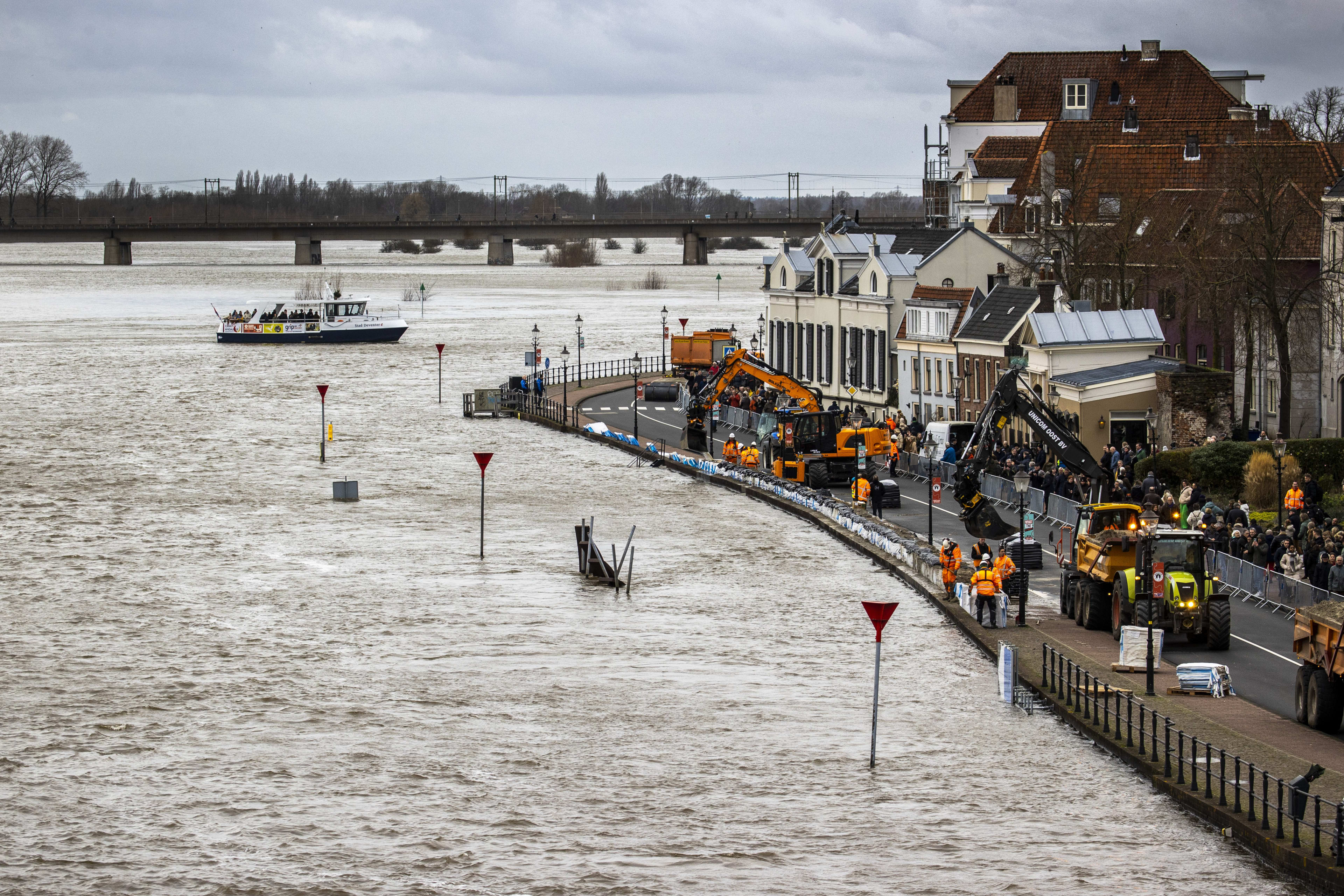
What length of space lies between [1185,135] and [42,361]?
301 feet

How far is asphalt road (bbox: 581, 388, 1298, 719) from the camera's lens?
107 feet

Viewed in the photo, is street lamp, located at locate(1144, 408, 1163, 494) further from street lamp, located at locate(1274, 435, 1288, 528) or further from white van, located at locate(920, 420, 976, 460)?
street lamp, located at locate(1274, 435, 1288, 528)

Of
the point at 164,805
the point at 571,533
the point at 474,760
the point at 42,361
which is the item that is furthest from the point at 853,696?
the point at 42,361

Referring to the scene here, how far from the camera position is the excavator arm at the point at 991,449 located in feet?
160

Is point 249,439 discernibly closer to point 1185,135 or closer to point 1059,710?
point 1185,135

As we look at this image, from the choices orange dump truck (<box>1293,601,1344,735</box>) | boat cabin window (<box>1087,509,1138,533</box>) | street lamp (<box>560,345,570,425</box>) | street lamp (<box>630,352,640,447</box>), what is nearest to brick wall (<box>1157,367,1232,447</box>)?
boat cabin window (<box>1087,509,1138,533</box>)

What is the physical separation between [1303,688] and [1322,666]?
3.21 ft

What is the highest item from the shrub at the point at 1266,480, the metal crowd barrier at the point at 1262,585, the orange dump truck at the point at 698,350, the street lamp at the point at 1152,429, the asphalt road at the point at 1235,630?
the orange dump truck at the point at 698,350

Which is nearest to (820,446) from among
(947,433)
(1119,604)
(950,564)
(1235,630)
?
(947,433)

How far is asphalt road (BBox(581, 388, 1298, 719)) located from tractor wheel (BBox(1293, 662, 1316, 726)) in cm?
53

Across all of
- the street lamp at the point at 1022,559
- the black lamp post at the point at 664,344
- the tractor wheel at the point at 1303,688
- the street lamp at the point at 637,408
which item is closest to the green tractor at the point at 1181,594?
the street lamp at the point at 1022,559

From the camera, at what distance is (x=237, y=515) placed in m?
63.9

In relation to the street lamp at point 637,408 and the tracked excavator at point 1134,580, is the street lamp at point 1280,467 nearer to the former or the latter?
the tracked excavator at point 1134,580

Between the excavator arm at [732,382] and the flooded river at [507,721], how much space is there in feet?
22.2
